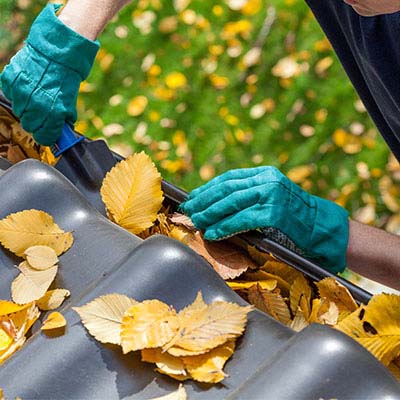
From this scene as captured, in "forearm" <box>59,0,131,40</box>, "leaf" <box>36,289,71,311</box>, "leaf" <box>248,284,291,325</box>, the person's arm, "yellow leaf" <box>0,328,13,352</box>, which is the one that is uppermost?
"forearm" <box>59,0,131,40</box>

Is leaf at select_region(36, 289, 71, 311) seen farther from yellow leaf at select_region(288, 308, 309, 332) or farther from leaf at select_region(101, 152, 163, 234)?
yellow leaf at select_region(288, 308, 309, 332)

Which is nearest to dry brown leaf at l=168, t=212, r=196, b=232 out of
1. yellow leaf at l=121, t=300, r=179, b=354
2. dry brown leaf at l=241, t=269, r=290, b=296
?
dry brown leaf at l=241, t=269, r=290, b=296

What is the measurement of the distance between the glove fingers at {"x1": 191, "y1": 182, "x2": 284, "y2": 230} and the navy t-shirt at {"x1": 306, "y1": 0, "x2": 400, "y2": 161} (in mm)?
398

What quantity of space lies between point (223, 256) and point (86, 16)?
71 cm

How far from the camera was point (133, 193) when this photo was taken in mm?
1447

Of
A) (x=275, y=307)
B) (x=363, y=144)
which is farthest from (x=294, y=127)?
(x=275, y=307)

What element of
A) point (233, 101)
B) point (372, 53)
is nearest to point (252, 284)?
point (372, 53)

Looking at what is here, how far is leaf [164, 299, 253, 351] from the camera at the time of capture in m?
1.06

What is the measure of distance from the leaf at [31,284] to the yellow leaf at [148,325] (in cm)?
19

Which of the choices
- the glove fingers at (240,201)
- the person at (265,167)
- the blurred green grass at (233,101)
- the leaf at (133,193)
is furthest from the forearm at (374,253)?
the blurred green grass at (233,101)

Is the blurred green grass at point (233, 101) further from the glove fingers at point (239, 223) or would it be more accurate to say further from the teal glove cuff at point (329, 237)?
the glove fingers at point (239, 223)

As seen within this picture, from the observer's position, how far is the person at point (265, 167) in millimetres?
1478

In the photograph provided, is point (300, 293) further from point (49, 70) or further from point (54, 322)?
point (49, 70)

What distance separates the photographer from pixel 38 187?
130cm
